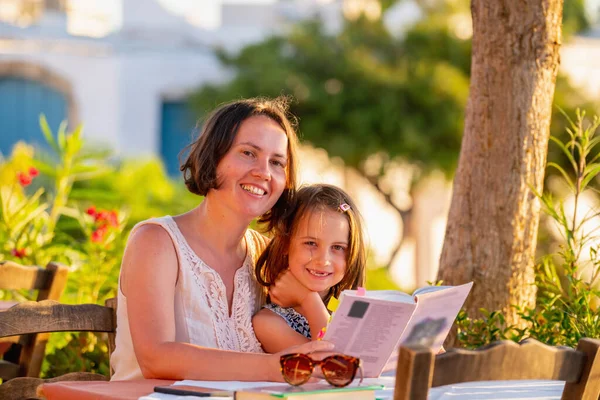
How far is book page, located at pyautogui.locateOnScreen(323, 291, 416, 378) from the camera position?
2596 mm

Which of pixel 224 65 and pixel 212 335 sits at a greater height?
pixel 224 65

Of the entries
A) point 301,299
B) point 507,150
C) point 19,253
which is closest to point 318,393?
point 301,299

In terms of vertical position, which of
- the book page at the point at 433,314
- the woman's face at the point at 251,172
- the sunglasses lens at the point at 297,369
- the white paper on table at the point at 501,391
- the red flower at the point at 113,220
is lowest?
the white paper on table at the point at 501,391

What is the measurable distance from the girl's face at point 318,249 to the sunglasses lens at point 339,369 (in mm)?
955

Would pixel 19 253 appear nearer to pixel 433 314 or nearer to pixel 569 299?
pixel 569 299

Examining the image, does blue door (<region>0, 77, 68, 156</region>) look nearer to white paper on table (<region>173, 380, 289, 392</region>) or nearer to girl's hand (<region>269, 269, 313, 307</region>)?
girl's hand (<region>269, 269, 313, 307</region>)

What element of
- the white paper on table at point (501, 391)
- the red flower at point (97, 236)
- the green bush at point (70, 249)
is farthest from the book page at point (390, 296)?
the red flower at point (97, 236)

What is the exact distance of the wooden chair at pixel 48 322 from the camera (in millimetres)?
3234

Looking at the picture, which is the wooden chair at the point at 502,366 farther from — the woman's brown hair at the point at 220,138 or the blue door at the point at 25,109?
the blue door at the point at 25,109

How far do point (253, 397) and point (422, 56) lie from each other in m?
11.7

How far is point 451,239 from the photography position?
14.8ft

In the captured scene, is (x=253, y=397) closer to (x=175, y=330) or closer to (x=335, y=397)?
(x=335, y=397)

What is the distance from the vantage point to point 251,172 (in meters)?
3.35

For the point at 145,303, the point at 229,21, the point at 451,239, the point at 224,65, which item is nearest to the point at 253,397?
the point at 145,303
